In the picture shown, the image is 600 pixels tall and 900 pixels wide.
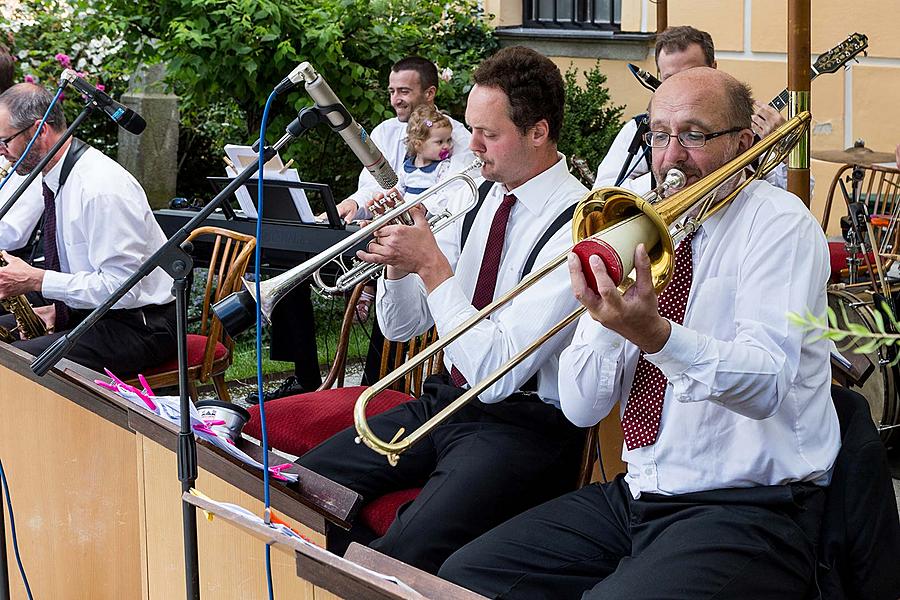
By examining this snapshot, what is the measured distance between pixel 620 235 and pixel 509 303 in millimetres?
954

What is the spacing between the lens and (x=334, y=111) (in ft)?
7.07

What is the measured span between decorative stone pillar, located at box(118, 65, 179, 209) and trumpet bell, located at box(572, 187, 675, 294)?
7.12 m

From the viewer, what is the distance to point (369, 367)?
4.91 m

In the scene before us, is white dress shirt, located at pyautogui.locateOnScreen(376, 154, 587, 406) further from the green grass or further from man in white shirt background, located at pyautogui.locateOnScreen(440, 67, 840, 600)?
the green grass

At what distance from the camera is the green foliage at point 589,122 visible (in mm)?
7492

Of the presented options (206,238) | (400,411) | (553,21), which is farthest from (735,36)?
(400,411)

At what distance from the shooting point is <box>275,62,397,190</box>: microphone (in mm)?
2115

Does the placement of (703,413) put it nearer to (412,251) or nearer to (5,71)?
(412,251)

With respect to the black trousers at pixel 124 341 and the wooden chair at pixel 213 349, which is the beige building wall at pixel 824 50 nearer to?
the wooden chair at pixel 213 349

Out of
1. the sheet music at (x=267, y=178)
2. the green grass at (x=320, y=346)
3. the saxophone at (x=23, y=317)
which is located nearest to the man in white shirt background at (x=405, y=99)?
the sheet music at (x=267, y=178)

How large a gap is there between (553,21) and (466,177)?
5755mm

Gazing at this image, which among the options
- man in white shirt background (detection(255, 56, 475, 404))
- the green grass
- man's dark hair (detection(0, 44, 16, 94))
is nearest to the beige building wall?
man in white shirt background (detection(255, 56, 475, 404))

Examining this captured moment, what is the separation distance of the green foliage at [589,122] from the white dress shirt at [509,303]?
174 inches

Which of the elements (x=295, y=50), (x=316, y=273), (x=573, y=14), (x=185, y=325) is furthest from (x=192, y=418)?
(x=573, y=14)
